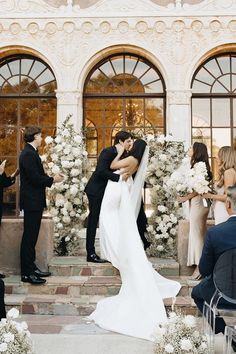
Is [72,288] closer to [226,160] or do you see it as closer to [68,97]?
[226,160]

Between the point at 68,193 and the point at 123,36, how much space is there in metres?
4.25

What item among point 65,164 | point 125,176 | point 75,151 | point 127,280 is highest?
point 75,151

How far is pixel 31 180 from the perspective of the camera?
19.9 feet

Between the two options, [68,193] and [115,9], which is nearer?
[68,193]

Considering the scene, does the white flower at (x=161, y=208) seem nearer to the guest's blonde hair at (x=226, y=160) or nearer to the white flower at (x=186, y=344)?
the guest's blonde hair at (x=226, y=160)

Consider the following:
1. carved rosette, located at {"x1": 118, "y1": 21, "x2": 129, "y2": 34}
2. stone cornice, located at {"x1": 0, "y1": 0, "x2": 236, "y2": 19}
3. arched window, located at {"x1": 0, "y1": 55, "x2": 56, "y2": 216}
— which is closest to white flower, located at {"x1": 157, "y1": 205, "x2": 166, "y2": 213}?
arched window, located at {"x1": 0, "y1": 55, "x2": 56, "y2": 216}

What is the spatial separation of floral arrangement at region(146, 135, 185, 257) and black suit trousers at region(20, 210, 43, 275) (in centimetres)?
221

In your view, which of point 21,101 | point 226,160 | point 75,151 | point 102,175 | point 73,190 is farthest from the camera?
point 21,101

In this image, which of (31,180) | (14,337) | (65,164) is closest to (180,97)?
(65,164)

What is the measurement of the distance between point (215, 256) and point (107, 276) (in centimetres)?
304

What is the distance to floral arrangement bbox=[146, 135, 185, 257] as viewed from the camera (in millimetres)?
7574

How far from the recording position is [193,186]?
6031 millimetres

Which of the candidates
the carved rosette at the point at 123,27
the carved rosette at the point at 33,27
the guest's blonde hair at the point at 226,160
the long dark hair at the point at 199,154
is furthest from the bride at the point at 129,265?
the carved rosette at the point at 33,27

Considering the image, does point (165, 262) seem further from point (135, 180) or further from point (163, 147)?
point (163, 147)
